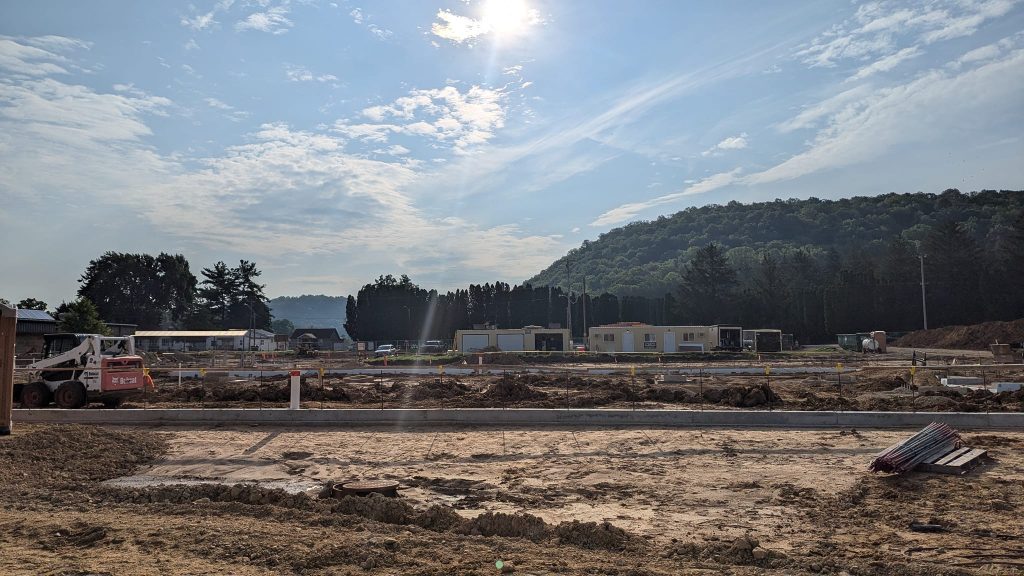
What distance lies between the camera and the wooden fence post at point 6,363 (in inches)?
468

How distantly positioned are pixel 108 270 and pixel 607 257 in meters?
125

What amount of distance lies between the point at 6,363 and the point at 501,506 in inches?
397

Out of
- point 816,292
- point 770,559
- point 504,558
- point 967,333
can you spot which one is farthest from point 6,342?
point 816,292

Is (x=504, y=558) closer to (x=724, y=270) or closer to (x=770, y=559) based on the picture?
(x=770, y=559)

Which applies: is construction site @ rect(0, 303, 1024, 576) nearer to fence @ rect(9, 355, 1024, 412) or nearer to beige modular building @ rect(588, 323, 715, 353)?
fence @ rect(9, 355, 1024, 412)

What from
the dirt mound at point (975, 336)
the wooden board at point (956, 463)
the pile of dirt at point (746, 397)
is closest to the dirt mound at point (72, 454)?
the wooden board at point (956, 463)

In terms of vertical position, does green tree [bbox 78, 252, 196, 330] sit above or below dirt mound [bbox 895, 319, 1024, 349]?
above

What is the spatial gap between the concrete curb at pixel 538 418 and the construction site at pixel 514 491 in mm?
41

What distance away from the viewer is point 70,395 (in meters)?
16.9

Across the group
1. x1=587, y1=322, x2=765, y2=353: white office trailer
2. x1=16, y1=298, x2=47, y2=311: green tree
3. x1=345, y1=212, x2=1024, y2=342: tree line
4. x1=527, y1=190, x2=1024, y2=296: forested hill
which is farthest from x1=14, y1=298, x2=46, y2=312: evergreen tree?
x1=527, y1=190, x2=1024, y2=296: forested hill

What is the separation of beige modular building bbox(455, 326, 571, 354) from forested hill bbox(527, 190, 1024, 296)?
66.7 meters

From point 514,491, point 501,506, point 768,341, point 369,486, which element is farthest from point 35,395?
point 768,341

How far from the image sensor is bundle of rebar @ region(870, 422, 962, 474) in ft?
29.9

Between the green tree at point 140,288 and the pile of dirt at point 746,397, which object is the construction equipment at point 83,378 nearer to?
the pile of dirt at point 746,397
